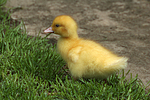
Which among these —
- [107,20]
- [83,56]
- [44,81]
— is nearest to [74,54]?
[83,56]

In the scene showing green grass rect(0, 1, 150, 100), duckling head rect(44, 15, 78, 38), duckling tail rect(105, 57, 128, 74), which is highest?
duckling head rect(44, 15, 78, 38)

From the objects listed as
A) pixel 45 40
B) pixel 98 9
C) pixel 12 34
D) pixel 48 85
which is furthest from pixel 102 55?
pixel 98 9

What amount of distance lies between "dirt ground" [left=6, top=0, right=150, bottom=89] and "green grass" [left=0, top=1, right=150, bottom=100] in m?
0.48

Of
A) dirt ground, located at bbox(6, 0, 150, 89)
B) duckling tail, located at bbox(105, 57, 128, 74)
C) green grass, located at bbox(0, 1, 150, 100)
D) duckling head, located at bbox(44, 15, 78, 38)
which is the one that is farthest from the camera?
dirt ground, located at bbox(6, 0, 150, 89)

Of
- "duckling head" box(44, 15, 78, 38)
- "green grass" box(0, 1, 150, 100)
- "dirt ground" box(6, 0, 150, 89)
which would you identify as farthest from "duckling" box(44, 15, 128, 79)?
"dirt ground" box(6, 0, 150, 89)

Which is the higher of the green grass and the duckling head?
the duckling head

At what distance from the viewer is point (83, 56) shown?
2959mm

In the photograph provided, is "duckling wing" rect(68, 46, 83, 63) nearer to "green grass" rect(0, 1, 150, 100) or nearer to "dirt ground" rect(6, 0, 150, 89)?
"green grass" rect(0, 1, 150, 100)

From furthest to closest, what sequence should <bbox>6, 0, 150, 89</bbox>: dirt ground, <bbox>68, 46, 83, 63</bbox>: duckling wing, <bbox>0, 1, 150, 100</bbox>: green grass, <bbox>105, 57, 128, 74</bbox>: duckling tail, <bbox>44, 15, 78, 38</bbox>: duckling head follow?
1. <bbox>6, 0, 150, 89</bbox>: dirt ground
2. <bbox>44, 15, 78, 38</bbox>: duckling head
3. <bbox>68, 46, 83, 63</bbox>: duckling wing
4. <bbox>0, 1, 150, 100</bbox>: green grass
5. <bbox>105, 57, 128, 74</bbox>: duckling tail

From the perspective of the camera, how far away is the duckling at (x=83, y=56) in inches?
111

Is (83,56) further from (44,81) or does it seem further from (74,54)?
(44,81)

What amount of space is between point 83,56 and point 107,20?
2.38 m

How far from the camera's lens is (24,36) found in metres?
4.05

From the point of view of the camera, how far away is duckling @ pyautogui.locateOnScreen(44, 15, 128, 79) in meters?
2.81
